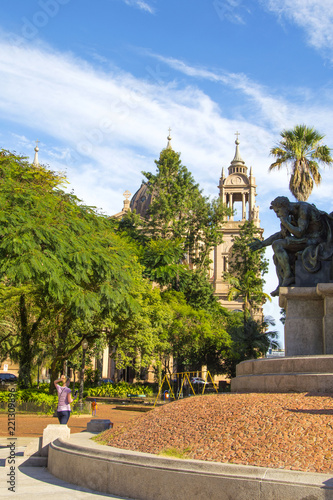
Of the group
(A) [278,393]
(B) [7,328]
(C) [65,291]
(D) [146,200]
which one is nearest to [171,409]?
(A) [278,393]

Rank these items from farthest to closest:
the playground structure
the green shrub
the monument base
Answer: the green shrub → the playground structure → the monument base

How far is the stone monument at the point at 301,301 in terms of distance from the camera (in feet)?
30.9

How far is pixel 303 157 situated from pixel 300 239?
17.9 metres

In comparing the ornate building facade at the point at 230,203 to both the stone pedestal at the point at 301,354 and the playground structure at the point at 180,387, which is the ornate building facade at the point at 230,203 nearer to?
the playground structure at the point at 180,387

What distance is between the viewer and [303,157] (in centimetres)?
2859

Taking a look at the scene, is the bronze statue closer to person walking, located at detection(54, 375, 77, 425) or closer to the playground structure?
person walking, located at detection(54, 375, 77, 425)

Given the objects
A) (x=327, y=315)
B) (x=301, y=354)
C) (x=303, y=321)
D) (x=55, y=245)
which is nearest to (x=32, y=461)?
(x=301, y=354)

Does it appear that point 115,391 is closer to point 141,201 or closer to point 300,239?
point 300,239

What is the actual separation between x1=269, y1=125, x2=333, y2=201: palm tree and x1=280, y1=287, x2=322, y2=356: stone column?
1798 cm

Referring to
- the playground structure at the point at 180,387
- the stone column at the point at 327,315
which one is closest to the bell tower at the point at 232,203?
the playground structure at the point at 180,387

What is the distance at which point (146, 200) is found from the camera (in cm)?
7725

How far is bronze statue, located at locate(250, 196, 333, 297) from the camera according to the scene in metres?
11.6

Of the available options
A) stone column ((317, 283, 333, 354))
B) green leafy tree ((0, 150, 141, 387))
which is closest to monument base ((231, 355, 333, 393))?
stone column ((317, 283, 333, 354))

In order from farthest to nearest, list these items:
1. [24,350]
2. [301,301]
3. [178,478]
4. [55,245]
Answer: [24,350]
[55,245]
[301,301]
[178,478]
